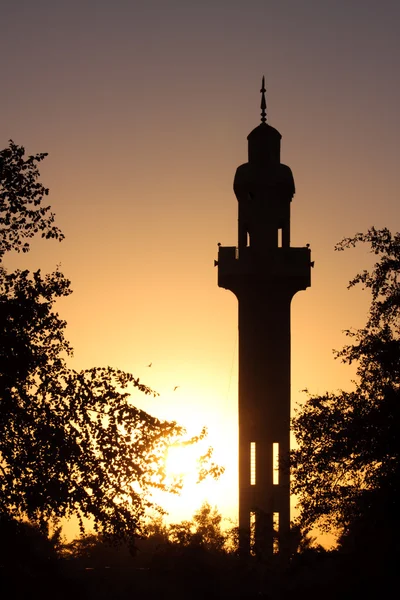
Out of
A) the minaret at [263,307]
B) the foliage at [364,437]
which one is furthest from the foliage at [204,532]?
the foliage at [364,437]

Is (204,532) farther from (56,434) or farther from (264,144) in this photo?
(56,434)

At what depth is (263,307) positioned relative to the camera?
211ft

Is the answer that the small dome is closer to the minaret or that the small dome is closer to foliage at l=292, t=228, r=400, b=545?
the minaret

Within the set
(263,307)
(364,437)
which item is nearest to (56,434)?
(364,437)

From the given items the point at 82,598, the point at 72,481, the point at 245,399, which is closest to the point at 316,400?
the point at 82,598

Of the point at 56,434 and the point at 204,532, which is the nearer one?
the point at 56,434

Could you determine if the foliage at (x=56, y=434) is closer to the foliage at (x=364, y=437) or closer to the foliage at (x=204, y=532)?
the foliage at (x=364, y=437)

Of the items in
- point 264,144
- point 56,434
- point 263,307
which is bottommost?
point 56,434

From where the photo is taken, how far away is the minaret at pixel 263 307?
62.5 metres

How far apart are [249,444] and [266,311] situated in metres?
7.85

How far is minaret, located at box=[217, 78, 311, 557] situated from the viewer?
62.5 m

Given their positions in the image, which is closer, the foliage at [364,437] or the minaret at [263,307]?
the foliage at [364,437]

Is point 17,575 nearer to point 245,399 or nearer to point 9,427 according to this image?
point 9,427

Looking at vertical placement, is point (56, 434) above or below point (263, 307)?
below
